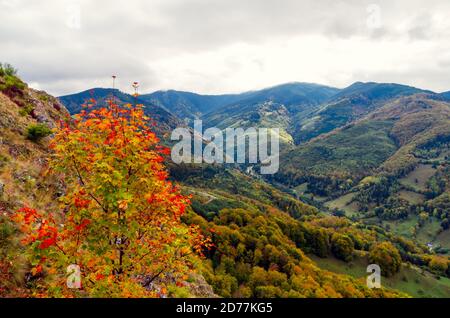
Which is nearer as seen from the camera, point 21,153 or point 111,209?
point 111,209

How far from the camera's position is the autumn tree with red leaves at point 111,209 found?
13.5 m

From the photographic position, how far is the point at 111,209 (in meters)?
14.7

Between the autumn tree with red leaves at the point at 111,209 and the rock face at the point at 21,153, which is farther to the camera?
the rock face at the point at 21,153

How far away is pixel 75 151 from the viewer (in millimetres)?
14180

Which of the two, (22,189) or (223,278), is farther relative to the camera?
(223,278)

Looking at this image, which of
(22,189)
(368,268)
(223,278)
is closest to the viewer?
(22,189)

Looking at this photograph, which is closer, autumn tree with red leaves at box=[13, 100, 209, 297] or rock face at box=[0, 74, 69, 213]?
autumn tree with red leaves at box=[13, 100, 209, 297]

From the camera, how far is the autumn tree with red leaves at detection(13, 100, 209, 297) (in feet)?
44.4

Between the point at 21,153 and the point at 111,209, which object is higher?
the point at 21,153
